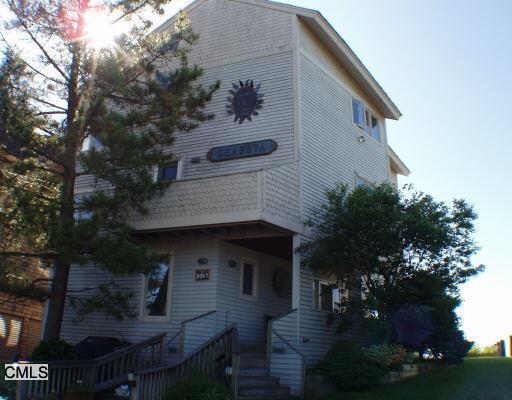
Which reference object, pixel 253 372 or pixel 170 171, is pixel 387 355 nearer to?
pixel 253 372

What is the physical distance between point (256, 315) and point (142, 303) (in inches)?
126

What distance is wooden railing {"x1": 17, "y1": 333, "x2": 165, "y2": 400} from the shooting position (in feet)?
32.7

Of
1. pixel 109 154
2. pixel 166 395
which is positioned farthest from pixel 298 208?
pixel 166 395

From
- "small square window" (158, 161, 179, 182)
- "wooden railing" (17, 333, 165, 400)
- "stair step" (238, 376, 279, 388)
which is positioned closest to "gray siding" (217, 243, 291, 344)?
"wooden railing" (17, 333, 165, 400)

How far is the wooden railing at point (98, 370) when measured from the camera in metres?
9.97

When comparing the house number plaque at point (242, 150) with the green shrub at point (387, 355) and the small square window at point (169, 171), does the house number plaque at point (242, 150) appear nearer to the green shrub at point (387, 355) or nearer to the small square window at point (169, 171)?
the small square window at point (169, 171)

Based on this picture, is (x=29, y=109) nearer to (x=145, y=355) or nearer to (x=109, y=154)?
(x=109, y=154)

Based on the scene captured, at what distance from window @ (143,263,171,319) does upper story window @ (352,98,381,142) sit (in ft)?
28.8

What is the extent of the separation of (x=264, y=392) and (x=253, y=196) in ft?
14.1

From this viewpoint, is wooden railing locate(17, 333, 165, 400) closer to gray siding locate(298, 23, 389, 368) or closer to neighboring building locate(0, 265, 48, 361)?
gray siding locate(298, 23, 389, 368)

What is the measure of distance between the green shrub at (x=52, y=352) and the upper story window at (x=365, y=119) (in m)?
12.1

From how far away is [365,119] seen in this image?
19.6 meters

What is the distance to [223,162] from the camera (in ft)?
49.8

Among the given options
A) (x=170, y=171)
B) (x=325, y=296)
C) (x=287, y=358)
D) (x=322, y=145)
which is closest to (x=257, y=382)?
(x=287, y=358)
